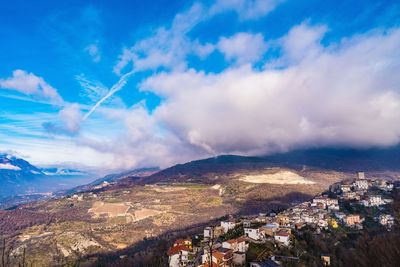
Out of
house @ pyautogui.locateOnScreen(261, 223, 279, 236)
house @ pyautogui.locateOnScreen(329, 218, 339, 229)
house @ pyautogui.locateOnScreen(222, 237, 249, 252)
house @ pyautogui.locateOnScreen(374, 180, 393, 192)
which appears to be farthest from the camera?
house @ pyautogui.locateOnScreen(374, 180, 393, 192)

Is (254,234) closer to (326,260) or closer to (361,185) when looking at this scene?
(326,260)

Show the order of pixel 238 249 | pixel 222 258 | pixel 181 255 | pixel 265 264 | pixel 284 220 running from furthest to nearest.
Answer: pixel 284 220
pixel 181 255
pixel 238 249
pixel 222 258
pixel 265 264

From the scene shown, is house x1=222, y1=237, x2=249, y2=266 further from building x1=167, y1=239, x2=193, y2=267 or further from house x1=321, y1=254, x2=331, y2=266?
house x1=321, y1=254, x2=331, y2=266

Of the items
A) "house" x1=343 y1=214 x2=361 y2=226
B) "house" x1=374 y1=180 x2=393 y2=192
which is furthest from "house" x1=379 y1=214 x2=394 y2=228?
"house" x1=374 y1=180 x2=393 y2=192

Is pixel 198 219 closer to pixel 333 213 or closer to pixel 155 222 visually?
pixel 155 222

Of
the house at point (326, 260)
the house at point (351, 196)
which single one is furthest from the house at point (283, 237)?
the house at point (351, 196)

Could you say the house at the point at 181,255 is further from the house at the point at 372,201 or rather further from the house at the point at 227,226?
the house at the point at 372,201

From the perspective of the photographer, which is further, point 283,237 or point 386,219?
point 386,219

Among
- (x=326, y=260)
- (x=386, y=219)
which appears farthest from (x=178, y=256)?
(x=386, y=219)
